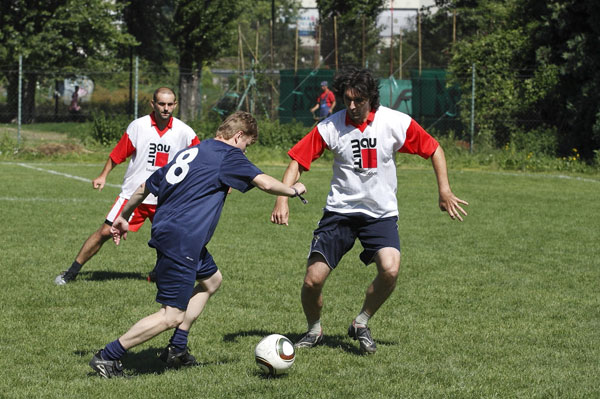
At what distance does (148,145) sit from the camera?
326 inches

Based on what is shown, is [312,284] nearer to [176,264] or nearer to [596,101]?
[176,264]

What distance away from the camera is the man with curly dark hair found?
19.0 feet

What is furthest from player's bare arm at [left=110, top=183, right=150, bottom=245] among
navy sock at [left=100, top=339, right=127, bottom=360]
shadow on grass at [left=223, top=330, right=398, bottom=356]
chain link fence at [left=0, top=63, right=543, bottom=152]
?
chain link fence at [left=0, top=63, right=543, bottom=152]

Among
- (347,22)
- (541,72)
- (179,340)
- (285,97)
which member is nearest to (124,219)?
(179,340)

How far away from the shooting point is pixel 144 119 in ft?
27.3

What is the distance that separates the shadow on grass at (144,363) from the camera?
5277 mm

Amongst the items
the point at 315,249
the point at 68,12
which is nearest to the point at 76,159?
the point at 68,12

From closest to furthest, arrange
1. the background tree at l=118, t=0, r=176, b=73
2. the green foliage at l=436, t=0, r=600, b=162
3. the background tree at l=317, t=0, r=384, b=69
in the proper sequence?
the green foliage at l=436, t=0, r=600, b=162, the background tree at l=118, t=0, r=176, b=73, the background tree at l=317, t=0, r=384, b=69

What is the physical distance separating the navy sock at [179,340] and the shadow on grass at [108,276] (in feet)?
10.0

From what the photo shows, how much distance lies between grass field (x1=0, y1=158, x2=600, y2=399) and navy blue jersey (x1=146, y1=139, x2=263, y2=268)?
0.84 metres

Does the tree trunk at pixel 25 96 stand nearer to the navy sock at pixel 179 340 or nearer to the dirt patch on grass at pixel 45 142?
the dirt patch on grass at pixel 45 142

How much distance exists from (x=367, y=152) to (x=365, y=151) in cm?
2

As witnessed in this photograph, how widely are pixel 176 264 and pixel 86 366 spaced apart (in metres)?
1.01

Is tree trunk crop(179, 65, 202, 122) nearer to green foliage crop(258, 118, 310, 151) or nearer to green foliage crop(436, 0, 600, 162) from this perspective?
green foliage crop(258, 118, 310, 151)
